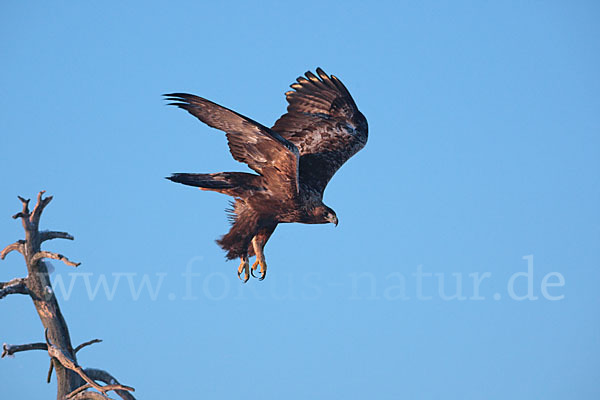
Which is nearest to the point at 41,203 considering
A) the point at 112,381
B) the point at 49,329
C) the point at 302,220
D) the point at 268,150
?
the point at 49,329

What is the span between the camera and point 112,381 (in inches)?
287

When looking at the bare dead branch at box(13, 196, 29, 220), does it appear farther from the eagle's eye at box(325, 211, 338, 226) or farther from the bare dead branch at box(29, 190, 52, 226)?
the eagle's eye at box(325, 211, 338, 226)

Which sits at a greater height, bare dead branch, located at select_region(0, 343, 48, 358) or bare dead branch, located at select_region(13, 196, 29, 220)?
bare dead branch, located at select_region(13, 196, 29, 220)

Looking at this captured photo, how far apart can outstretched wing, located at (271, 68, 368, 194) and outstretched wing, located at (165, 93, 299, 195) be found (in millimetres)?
1616

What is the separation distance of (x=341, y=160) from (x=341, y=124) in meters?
0.65

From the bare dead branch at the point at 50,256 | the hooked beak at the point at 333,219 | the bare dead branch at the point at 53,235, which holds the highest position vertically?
the hooked beak at the point at 333,219

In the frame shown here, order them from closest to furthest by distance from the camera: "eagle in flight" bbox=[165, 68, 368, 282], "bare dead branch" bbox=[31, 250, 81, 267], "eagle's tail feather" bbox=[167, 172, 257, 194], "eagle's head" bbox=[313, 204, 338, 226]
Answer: "bare dead branch" bbox=[31, 250, 81, 267], "eagle in flight" bbox=[165, 68, 368, 282], "eagle's tail feather" bbox=[167, 172, 257, 194], "eagle's head" bbox=[313, 204, 338, 226]

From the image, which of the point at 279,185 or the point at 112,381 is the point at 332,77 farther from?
the point at 112,381

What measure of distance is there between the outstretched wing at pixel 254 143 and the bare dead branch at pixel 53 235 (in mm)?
1847

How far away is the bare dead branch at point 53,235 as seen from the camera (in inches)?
287

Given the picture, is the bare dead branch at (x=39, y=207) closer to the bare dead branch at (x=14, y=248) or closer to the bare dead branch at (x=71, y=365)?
the bare dead branch at (x=14, y=248)

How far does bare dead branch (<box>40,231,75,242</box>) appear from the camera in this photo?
7.29 metres

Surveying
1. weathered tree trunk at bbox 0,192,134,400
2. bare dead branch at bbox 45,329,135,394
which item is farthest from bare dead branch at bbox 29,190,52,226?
bare dead branch at bbox 45,329,135,394

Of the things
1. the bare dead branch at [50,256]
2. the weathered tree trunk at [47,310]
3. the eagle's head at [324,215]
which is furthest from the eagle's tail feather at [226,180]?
the bare dead branch at [50,256]
